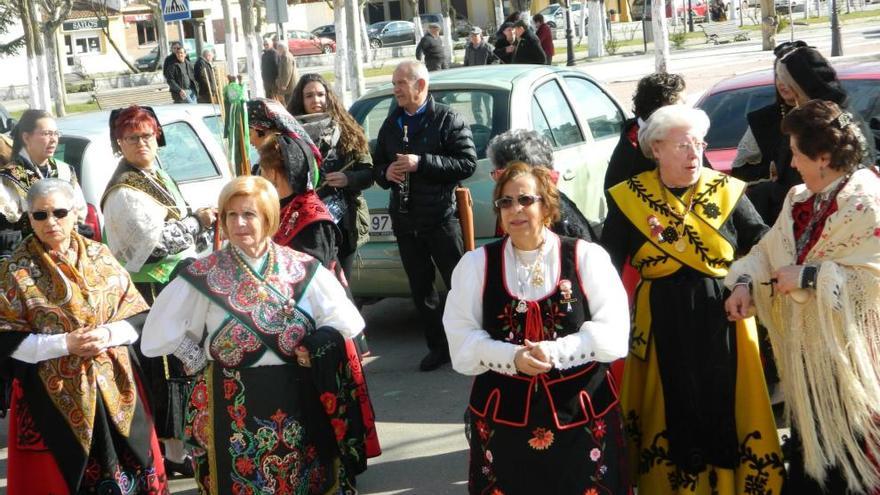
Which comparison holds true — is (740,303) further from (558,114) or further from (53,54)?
(53,54)

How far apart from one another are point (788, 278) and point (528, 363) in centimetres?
97

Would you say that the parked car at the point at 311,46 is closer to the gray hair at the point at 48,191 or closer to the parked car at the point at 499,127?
the parked car at the point at 499,127

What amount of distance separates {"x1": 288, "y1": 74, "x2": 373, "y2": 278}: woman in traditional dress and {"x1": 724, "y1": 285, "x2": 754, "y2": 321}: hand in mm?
2903

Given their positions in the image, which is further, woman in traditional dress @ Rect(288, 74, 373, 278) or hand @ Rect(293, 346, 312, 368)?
woman in traditional dress @ Rect(288, 74, 373, 278)

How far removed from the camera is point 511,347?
13.5 feet

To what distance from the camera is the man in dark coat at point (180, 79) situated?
20734 millimetres

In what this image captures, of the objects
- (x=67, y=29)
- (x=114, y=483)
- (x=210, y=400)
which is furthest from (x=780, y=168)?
(x=67, y=29)

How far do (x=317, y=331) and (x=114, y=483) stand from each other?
1200mm

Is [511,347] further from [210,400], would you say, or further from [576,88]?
[576,88]

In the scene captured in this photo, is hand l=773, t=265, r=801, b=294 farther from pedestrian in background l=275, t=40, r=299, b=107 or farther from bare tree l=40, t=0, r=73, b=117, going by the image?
bare tree l=40, t=0, r=73, b=117

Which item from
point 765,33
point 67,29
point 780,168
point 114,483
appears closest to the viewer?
point 114,483

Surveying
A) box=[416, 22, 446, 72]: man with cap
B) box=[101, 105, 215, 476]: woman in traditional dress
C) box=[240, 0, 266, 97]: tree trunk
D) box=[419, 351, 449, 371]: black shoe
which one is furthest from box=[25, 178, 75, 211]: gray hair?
box=[240, 0, 266, 97]: tree trunk

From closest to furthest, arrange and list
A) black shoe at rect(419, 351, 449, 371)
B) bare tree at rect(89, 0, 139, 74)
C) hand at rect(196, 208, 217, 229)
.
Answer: hand at rect(196, 208, 217, 229) → black shoe at rect(419, 351, 449, 371) → bare tree at rect(89, 0, 139, 74)

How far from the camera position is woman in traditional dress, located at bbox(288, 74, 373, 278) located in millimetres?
6934
